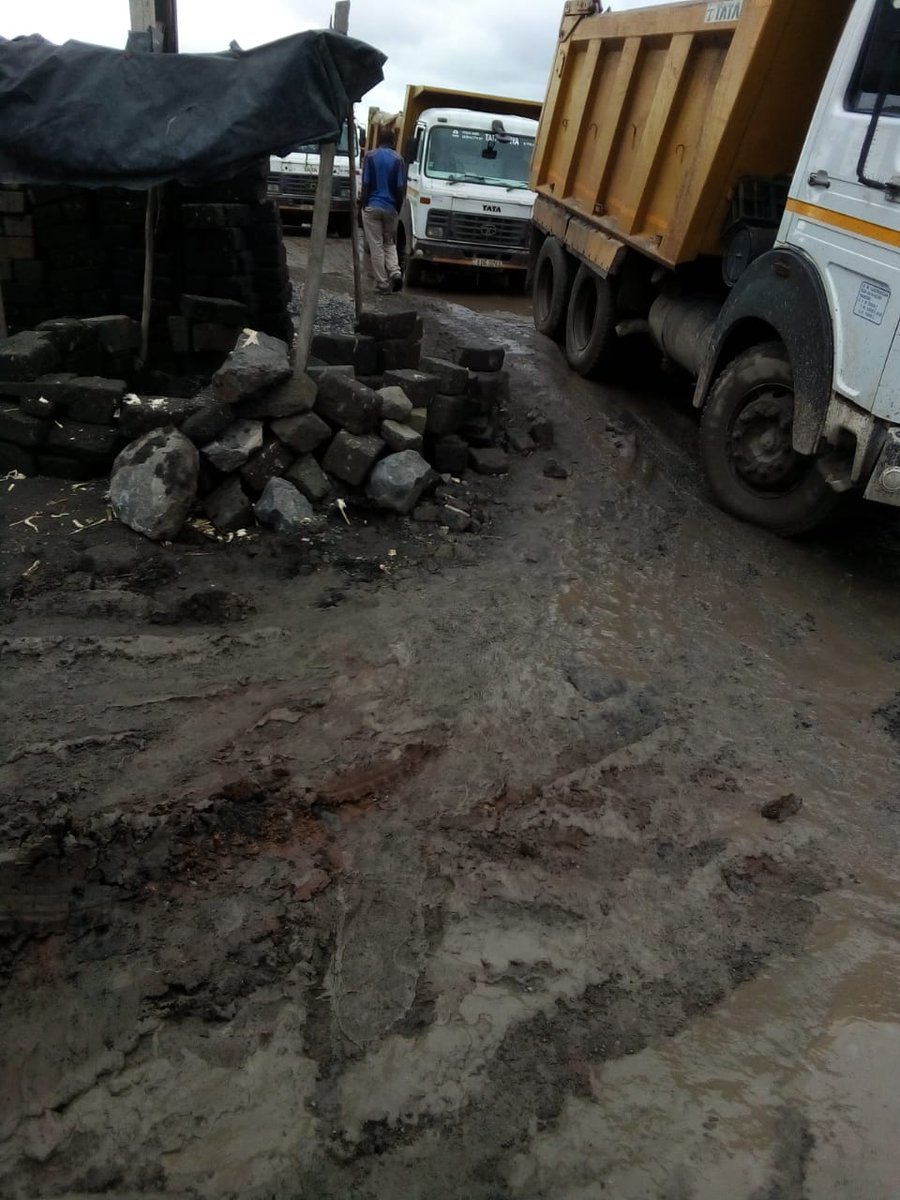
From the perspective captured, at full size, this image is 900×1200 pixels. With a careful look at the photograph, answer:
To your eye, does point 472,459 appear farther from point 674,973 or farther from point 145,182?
point 674,973

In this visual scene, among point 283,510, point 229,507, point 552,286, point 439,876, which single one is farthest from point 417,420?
point 552,286

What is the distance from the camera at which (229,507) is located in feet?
16.6

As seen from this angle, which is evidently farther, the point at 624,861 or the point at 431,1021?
the point at 624,861

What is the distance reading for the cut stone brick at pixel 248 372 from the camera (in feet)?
16.7

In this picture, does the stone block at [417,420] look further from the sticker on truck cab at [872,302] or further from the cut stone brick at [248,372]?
the sticker on truck cab at [872,302]

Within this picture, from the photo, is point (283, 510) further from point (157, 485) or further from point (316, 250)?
point (316, 250)

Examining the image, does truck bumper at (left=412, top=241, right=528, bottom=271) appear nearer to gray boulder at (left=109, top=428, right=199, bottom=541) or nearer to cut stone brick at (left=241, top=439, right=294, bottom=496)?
cut stone brick at (left=241, top=439, right=294, bottom=496)

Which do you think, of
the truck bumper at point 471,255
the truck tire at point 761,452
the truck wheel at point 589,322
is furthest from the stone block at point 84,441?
the truck bumper at point 471,255

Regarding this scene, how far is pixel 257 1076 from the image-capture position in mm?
2281

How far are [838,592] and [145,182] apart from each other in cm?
496

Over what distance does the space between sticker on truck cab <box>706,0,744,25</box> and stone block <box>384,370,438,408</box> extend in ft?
9.21

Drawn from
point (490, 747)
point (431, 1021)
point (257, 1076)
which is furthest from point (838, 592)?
point (257, 1076)

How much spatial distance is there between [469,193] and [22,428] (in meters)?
8.32

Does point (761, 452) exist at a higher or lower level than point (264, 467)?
higher
